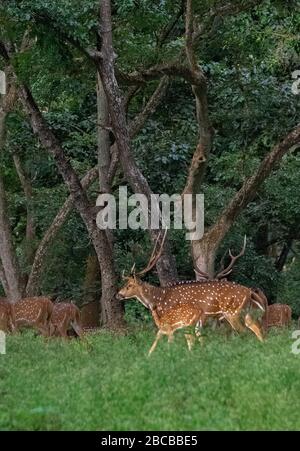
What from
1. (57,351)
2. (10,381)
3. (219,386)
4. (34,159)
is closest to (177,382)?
(219,386)

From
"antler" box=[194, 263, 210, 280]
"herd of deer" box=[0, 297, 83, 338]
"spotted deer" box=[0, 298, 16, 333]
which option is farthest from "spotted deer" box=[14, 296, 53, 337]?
"antler" box=[194, 263, 210, 280]

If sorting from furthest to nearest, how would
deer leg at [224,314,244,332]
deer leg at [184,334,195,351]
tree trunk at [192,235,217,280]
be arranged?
tree trunk at [192,235,217,280] → deer leg at [224,314,244,332] → deer leg at [184,334,195,351]

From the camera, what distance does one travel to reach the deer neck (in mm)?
13117

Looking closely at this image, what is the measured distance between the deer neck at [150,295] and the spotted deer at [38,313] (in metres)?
2.85

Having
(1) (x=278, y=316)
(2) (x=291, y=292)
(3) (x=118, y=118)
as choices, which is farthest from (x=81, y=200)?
(2) (x=291, y=292)

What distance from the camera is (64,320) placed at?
15828 mm

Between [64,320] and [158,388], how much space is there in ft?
19.8

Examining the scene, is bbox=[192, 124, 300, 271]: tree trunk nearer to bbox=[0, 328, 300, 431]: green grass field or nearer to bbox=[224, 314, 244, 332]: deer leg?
bbox=[224, 314, 244, 332]: deer leg

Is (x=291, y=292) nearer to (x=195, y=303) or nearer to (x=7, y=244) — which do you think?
(x=7, y=244)

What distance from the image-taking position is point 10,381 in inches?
429

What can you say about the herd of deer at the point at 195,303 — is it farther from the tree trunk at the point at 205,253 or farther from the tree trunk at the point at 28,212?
the tree trunk at the point at 28,212

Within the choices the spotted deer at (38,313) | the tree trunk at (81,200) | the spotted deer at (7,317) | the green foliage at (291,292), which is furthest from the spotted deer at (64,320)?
the green foliage at (291,292)

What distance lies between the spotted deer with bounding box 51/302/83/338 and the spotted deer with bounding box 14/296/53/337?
0.12 m

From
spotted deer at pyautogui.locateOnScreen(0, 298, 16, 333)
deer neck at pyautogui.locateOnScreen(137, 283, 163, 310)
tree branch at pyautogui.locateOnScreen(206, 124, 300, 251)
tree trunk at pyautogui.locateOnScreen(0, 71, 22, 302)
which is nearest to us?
deer neck at pyautogui.locateOnScreen(137, 283, 163, 310)
